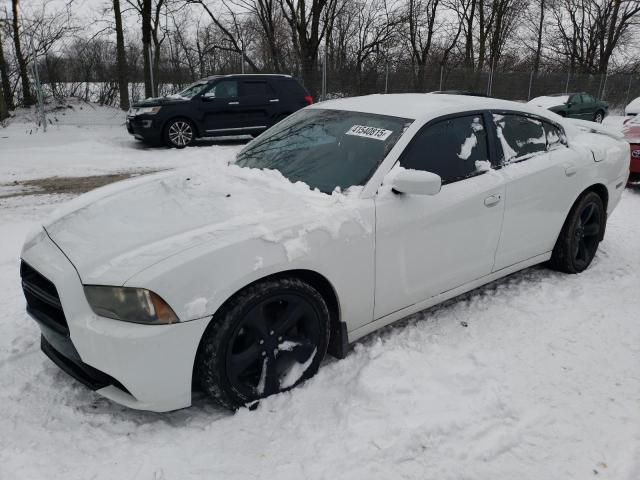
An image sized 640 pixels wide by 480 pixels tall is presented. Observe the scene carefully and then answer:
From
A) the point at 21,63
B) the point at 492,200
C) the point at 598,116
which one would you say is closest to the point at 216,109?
the point at 21,63

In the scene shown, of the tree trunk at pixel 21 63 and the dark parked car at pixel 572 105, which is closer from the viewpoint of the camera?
the tree trunk at pixel 21 63

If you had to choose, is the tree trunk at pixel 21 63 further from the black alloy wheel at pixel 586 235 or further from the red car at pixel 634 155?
the black alloy wheel at pixel 586 235

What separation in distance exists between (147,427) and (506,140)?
300 cm

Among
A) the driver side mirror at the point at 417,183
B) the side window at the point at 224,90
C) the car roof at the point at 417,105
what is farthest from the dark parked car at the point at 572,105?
the driver side mirror at the point at 417,183

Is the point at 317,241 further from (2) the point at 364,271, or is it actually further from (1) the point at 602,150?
(1) the point at 602,150

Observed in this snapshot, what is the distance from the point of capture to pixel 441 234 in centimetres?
317

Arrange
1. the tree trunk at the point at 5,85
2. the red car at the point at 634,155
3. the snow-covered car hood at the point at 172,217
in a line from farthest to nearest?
the tree trunk at the point at 5,85 < the red car at the point at 634,155 < the snow-covered car hood at the point at 172,217

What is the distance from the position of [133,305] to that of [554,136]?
3.51 meters

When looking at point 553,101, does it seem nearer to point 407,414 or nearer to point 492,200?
point 492,200

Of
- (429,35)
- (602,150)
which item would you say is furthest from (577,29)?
(602,150)

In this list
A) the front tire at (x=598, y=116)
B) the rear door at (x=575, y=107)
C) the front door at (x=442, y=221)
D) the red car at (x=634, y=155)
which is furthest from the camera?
the front tire at (x=598, y=116)

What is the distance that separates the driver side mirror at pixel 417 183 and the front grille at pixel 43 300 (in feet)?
6.06

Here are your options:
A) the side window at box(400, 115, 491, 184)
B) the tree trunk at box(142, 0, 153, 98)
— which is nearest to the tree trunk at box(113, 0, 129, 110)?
the tree trunk at box(142, 0, 153, 98)

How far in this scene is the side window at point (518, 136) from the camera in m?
3.69
